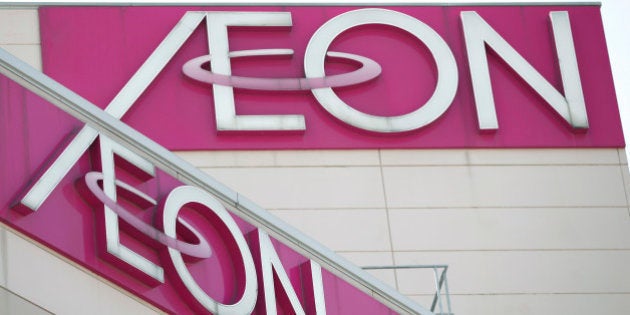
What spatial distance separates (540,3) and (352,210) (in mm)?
5233

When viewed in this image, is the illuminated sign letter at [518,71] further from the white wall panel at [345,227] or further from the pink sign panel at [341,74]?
the white wall panel at [345,227]

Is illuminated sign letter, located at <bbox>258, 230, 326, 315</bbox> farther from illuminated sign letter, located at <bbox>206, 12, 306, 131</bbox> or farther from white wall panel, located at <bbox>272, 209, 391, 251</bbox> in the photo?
illuminated sign letter, located at <bbox>206, 12, 306, 131</bbox>

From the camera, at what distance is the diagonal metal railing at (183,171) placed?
43.5ft

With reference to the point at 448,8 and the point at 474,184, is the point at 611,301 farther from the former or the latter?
the point at 448,8

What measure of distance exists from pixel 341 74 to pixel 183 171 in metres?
11.2

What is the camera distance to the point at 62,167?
43.0 feet

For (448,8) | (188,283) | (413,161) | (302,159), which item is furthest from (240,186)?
(188,283)

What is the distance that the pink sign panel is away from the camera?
24438mm

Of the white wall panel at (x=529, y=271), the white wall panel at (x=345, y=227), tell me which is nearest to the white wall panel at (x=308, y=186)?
the white wall panel at (x=345, y=227)

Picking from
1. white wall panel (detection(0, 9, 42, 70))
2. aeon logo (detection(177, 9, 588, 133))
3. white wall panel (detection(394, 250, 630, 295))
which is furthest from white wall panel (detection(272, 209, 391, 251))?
white wall panel (detection(0, 9, 42, 70))

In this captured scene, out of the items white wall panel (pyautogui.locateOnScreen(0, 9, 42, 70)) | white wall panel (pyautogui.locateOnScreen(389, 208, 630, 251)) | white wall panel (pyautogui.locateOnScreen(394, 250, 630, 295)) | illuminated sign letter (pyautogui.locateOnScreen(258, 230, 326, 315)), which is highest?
white wall panel (pyautogui.locateOnScreen(0, 9, 42, 70))

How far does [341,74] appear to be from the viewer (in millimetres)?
24953

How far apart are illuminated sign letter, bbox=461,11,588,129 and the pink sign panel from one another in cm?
2

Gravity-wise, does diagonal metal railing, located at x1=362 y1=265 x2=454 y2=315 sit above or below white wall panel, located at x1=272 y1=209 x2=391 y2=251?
below
